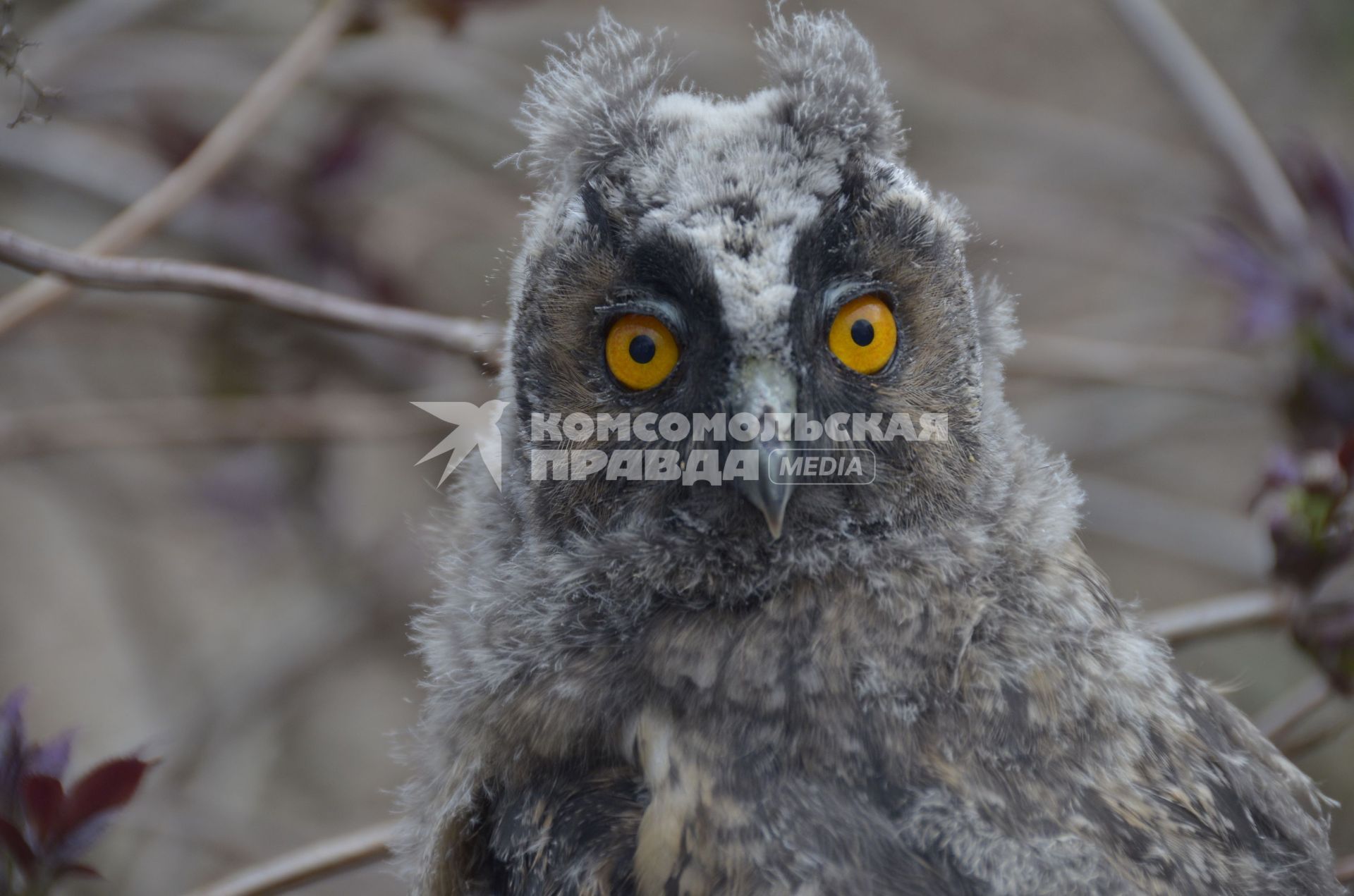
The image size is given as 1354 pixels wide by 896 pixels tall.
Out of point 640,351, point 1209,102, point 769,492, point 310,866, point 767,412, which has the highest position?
point 1209,102

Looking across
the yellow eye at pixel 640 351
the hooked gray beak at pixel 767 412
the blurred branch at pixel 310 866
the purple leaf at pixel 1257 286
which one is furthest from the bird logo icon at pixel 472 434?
the purple leaf at pixel 1257 286

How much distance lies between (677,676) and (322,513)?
284 centimetres

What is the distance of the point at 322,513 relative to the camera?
4.35m

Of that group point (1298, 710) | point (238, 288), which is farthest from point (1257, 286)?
point (238, 288)

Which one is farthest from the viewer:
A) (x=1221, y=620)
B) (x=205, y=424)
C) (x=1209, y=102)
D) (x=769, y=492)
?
(x=205, y=424)

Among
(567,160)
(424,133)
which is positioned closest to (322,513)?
(424,133)

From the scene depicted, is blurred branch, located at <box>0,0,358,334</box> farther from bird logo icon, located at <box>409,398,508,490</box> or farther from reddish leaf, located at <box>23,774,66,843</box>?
reddish leaf, located at <box>23,774,66,843</box>

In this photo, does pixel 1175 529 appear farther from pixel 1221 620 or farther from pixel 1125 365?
pixel 1221 620

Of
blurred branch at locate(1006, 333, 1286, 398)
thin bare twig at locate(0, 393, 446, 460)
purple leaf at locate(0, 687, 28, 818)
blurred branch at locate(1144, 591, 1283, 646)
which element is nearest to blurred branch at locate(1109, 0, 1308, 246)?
blurred branch at locate(1006, 333, 1286, 398)

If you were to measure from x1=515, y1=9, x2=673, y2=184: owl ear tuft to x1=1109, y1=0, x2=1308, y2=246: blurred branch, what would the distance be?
1524mm

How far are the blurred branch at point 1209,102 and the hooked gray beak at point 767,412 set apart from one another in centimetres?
184

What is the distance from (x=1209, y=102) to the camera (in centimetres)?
306

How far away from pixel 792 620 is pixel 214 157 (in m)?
1.50

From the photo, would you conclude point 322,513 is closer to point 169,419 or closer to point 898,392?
point 169,419
